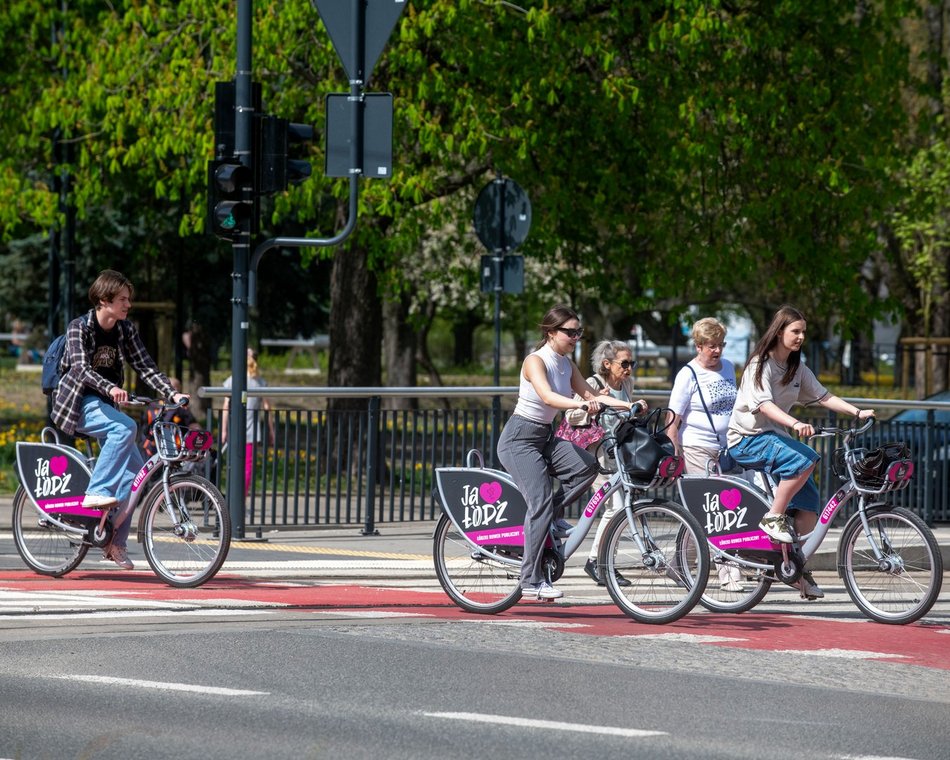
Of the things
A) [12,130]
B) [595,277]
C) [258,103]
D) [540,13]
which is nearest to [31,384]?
[12,130]

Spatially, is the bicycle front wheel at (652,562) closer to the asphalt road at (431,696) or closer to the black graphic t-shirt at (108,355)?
the asphalt road at (431,696)

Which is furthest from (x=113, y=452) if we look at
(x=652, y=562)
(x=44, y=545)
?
(x=652, y=562)

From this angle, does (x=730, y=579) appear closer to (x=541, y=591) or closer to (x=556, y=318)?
(x=541, y=591)

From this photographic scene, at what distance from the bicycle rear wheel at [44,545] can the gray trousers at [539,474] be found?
2.73 meters

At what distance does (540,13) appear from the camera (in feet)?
52.9

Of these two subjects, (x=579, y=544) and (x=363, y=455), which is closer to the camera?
(x=579, y=544)

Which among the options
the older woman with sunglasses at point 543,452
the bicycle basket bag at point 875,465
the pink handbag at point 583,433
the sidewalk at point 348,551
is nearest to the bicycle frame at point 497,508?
the older woman with sunglasses at point 543,452

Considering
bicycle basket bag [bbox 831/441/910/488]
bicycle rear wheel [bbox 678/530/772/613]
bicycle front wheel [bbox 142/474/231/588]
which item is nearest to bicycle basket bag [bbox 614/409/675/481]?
bicycle rear wheel [bbox 678/530/772/613]

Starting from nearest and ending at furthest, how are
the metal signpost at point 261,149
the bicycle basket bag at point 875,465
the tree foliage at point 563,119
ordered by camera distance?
1. the bicycle basket bag at point 875,465
2. the metal signpost at point 261,149
3. the tree foliage at point 563,119

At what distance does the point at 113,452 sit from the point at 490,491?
2.26 meters

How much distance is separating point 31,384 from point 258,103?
2964 cm

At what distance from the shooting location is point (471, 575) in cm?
933

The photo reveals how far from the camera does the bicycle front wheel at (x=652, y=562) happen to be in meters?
8.76

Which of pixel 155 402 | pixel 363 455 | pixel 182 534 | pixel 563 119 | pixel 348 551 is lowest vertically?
pixel 348 551
